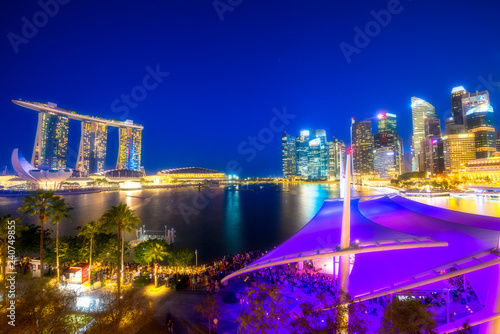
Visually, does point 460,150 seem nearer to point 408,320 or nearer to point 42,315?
point 408,320

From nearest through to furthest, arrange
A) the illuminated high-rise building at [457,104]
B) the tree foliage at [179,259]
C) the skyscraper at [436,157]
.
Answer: the tree foliage at [179,259] → the skyscraper at [436,157] → the illuminated high-rise building at [457,104]

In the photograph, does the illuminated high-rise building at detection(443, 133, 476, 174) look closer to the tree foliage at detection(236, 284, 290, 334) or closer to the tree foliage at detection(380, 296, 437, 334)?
the tree foliage at detection(380, 296, 437, 334)

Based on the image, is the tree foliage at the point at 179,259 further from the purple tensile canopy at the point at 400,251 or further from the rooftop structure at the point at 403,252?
the purple tensile canopy at the point at 400,251

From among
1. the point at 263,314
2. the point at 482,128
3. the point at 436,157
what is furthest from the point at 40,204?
the point at 436,157

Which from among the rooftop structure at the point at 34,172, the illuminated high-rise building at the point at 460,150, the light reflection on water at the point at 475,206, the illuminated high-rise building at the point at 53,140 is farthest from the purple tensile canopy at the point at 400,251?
the illuminated high-rise building at the point at 53,140

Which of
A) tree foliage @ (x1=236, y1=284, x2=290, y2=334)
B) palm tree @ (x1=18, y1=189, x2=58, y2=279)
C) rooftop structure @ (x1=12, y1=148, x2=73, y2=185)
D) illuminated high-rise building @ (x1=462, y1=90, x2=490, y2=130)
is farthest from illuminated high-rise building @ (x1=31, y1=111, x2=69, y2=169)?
illuminated high-rise building @ (x1=462, y1=90, x2=490, y2=130)

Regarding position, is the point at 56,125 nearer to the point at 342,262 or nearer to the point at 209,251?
the point at 209,251

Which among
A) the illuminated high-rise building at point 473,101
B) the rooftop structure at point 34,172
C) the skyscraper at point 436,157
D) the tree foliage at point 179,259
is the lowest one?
the tree foliage at point 179,259
